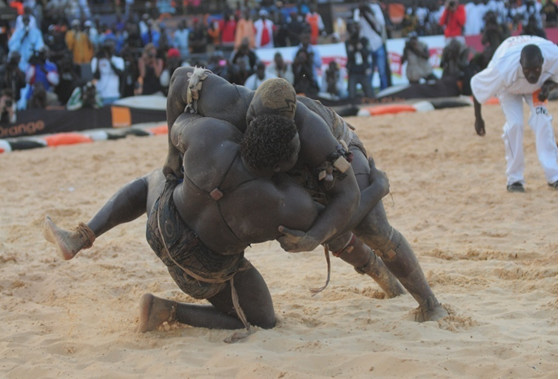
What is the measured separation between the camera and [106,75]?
14961 millimetres

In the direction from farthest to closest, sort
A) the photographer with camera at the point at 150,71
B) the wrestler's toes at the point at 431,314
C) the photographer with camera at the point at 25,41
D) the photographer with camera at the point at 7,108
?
the photographer with camera at the point at 25,41
the photographer with camera at the point at 150,71
the photographer with camera at the point at 7,108
the wrestler's toes at the point at 431,314

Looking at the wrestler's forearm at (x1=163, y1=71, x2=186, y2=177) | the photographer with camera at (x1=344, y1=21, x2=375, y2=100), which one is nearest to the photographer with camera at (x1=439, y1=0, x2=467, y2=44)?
the photographer with camera at (x1=344, y1=21, x2=375, y2=100)

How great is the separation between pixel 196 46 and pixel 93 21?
2.45 m

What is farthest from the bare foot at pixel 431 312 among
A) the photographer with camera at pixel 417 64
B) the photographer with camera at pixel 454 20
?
the photographer with camera at pixel 454 20

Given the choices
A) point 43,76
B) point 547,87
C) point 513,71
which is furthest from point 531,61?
point 43,76

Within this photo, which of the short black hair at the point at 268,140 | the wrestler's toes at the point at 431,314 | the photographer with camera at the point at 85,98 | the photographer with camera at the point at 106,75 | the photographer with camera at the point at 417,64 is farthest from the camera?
the photographer with camera at the point at 417,64

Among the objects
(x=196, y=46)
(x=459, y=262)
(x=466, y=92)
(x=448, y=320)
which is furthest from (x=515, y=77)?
(x=196, y=46)

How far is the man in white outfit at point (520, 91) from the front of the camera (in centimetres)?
788

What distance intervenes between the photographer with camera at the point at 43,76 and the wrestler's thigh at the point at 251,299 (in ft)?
35.0

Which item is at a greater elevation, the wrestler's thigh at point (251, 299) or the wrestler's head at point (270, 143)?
the wrestler's head at point (270, 143)

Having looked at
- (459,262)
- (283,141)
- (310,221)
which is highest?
(283,141)

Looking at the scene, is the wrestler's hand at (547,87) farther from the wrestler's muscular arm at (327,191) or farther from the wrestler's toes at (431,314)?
the wrestler's muscular arm at (327,191)

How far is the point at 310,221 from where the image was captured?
3803 mm

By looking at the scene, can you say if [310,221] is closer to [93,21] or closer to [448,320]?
[448,320]
